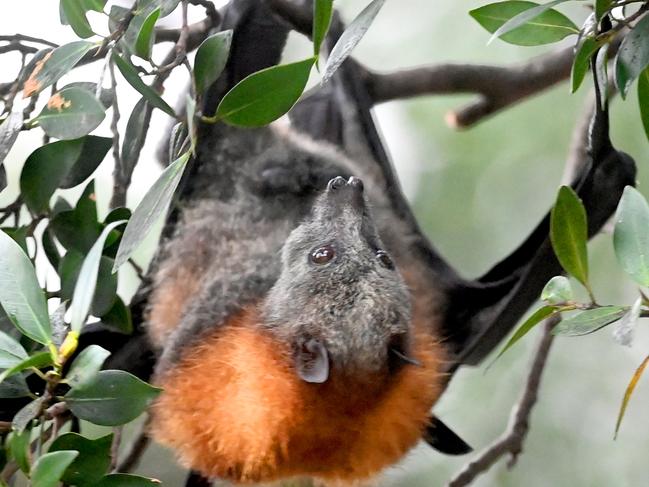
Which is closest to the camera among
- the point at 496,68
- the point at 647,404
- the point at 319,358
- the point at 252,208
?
the point at 319,358

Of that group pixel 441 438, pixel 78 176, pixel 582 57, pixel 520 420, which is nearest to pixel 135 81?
pixel 78 176

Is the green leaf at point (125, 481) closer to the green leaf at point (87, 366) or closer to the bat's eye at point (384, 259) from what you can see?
the green leaf at point (87, 366)

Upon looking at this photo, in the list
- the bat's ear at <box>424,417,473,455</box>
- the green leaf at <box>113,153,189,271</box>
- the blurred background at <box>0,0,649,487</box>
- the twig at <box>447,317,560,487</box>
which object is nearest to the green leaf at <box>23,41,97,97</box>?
the green leaf at <box>113,153,189,271</box>

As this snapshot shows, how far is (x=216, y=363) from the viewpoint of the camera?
5.15ft

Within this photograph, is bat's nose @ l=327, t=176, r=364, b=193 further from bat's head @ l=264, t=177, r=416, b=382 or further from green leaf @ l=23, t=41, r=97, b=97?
green leaf @ l=23, t=41, r=97, b=97

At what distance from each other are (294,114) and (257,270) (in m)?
0.73

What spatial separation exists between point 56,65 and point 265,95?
0.27 metres

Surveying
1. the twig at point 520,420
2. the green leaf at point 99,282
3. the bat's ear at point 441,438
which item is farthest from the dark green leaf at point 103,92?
the twig at point 520,420

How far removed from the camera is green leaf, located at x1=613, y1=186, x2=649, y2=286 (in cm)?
93

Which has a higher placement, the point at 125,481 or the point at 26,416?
the point at 26,416

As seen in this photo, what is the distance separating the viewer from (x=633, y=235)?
0.94 meters

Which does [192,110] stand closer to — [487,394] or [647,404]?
[487,394]

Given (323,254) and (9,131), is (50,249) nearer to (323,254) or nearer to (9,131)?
(9,131)

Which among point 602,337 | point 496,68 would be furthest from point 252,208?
point 602,337
